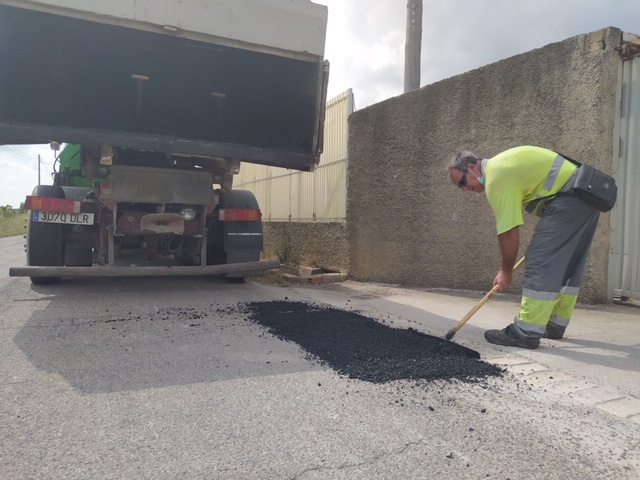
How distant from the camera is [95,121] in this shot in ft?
18.2

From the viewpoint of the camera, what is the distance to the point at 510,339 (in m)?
3.68

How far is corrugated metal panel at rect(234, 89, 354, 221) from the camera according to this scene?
8.45 meters

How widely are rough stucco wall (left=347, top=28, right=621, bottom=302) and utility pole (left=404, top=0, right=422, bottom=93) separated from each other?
85.5 inches

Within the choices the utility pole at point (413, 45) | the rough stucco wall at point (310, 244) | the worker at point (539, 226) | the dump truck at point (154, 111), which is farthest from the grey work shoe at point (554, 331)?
the utility pole at point (413, 45)

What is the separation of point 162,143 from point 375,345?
3287 mm

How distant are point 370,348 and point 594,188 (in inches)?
78.8

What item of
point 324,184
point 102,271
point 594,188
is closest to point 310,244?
point 324,184

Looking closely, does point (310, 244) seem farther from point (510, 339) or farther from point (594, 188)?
point (594, 188)

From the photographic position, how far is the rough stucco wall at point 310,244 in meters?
8.27

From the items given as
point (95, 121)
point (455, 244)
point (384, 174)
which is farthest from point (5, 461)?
point (384, 174)

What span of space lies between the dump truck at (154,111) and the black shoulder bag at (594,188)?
3241 millimetres

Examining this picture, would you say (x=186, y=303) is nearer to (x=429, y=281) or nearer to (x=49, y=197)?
(x=49, y=197)

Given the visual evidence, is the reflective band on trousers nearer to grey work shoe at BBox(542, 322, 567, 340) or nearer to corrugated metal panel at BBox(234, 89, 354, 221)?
grey work shoe at BBox(542, 322, 567, 340)

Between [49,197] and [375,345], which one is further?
[49,197]
